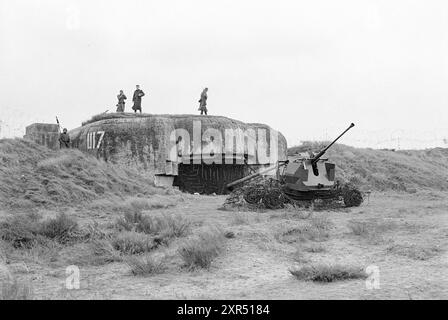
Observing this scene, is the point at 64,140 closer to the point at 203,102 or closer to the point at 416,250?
the point at 203,102

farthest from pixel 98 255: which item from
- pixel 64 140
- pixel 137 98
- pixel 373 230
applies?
pixel 137 98

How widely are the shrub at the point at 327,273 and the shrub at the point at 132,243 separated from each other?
8.88 feet

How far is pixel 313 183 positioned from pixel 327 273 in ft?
28.9

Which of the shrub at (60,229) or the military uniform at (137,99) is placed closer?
the shrub at (60,229)

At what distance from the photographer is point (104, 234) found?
8609mm

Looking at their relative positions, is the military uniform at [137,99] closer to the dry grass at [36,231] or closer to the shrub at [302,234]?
the dry grass at [36,231]

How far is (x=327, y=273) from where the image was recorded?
5582 millimetres

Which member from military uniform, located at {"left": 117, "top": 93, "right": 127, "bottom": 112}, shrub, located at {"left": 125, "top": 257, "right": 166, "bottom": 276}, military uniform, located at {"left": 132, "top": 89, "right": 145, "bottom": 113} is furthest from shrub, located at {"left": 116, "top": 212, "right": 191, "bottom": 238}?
military uniform, located at {"left": 117, "top": 93, "right": 127, "bottom": 112}

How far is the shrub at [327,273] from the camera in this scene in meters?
5.57

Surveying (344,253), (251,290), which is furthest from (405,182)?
(251,290)

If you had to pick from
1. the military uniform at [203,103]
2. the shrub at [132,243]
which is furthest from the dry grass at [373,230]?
the military uniform at [203,103]

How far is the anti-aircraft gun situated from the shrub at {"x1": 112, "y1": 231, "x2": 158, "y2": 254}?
7039mm
